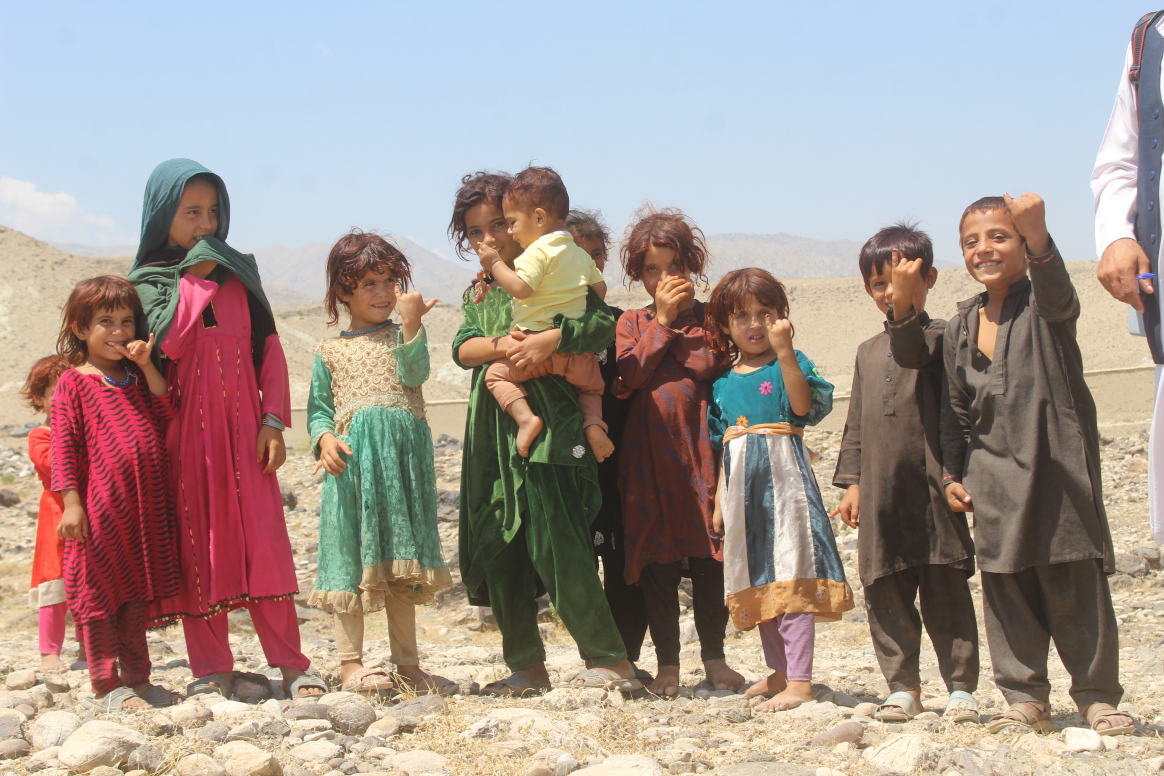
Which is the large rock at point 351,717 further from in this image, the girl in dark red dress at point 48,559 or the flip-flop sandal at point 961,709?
the girl in dark red dress at point 48,559

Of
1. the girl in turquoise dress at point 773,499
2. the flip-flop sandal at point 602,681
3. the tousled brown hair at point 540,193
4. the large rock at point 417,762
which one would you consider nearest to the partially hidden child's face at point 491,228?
the tousled brown hair at point 540,193

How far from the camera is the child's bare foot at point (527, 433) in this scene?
3506mm

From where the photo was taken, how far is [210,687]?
3621 millimetres

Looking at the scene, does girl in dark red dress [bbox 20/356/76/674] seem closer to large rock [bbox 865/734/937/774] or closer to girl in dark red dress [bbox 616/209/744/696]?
girl in dark red dress [bbox 616/209/744/696]

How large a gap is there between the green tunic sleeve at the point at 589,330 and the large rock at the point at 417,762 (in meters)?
1.47

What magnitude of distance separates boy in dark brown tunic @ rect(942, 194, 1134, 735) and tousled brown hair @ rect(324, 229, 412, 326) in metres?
2.16

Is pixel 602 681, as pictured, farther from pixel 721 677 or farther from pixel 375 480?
pixel 375 480

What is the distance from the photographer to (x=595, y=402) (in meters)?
3.72

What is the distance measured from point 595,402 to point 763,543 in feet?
2.71

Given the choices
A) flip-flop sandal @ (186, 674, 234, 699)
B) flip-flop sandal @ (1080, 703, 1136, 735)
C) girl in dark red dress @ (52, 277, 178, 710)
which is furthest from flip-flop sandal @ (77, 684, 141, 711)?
flip-flop sandal @ (1080, 703, 1136, 735)

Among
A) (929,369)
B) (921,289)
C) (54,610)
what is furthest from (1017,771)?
(54,610)

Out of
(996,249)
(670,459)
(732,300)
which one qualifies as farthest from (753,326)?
(996,249)

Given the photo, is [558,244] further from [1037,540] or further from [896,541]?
[1037,540]

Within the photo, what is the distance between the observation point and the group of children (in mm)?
3273
